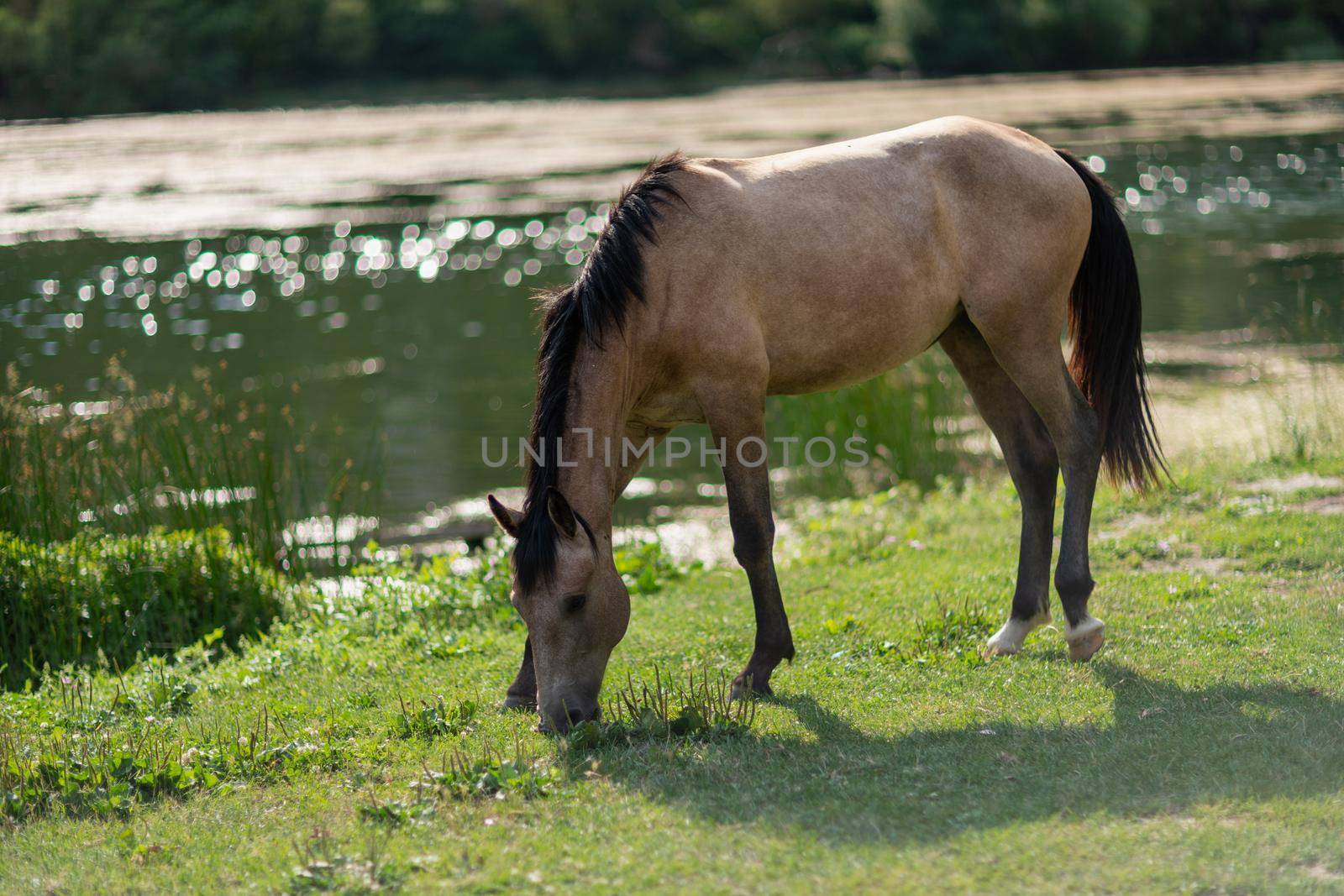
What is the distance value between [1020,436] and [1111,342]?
574mm

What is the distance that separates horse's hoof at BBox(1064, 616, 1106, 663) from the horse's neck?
1.91 m

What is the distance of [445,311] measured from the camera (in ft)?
59.4

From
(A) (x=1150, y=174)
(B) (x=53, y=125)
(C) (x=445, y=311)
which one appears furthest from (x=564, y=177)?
(B) (x=53, y=125)

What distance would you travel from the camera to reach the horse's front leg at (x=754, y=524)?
185 inches

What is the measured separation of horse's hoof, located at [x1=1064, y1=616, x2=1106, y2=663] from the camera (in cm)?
496

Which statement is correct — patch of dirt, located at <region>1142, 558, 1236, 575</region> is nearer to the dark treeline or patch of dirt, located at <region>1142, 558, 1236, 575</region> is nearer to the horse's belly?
the horse's belly

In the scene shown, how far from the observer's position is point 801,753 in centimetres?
418

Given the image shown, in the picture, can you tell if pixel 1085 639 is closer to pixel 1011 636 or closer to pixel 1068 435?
pixel 1011 636

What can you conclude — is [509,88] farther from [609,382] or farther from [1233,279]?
[609,382]

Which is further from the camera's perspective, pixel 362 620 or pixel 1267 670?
pixel 362 620

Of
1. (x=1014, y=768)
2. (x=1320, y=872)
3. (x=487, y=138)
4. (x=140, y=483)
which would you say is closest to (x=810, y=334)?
(x=1014, y=768)

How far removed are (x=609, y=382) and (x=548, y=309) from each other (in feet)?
1.35

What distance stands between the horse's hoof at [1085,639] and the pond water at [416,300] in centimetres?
560

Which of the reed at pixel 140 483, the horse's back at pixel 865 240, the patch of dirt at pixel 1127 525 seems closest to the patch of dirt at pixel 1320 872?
the horse's back at pixel 865 240
